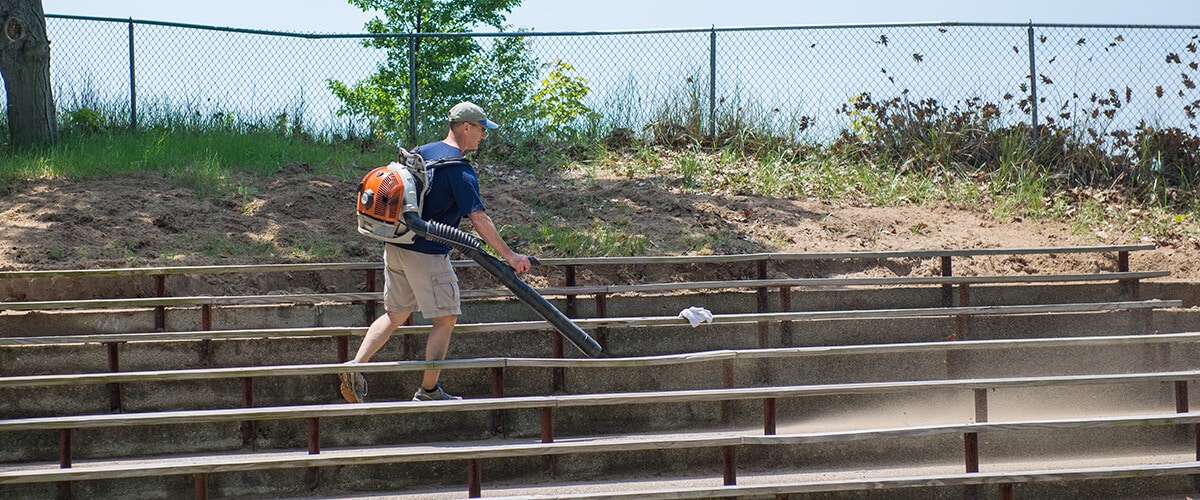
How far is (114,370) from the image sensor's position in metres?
5.75

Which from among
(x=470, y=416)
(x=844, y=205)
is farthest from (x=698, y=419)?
(x=844, y=205)

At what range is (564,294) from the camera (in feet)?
23.1

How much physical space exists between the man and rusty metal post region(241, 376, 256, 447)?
0.52m

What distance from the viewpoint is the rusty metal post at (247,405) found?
5.25m

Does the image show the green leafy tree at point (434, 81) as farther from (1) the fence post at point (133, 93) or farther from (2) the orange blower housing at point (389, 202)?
(2) the orange blower housing at point (389, 202)

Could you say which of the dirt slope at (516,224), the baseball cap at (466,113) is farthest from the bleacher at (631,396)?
the baseball cap at (466,113)

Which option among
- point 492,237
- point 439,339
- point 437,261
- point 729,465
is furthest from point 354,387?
point 729,465

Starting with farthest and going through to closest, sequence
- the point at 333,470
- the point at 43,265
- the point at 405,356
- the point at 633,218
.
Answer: the point at 633,218 → the point at 43,265 → the point at 405,356 → the point at 333,470

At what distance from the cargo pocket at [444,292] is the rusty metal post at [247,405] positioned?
3.58 ft

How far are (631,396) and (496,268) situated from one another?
1048mm

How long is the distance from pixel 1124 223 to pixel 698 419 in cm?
611

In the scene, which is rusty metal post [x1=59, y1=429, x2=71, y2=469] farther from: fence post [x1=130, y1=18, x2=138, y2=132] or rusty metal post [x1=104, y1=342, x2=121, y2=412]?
fence post [x1=130, y1=18, x2=138, y2=132]

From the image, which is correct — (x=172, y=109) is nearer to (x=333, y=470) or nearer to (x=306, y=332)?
(x=306, y=332)

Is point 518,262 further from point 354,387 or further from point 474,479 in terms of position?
point 474,479
